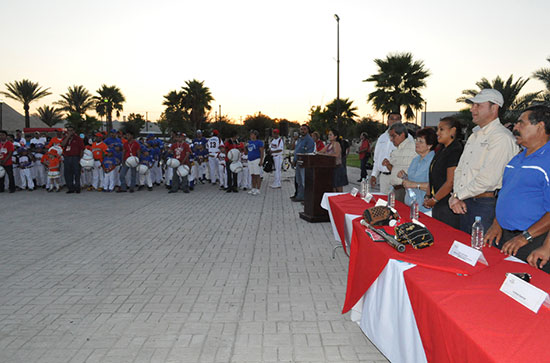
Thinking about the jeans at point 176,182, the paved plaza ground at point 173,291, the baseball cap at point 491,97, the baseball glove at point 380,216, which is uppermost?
the baseball cap at point 491,97

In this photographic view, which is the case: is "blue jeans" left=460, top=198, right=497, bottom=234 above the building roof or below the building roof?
below

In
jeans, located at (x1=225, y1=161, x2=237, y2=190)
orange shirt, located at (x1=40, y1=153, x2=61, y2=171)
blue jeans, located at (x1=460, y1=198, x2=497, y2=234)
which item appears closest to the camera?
blue jeans, located at (x1=460, y1=198, x2=497, y2=234)

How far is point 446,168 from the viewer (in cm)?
419

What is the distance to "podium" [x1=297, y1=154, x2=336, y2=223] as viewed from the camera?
8.24 metres

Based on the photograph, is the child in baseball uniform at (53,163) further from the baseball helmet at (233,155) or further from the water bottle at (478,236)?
the water bottle at (478,236)

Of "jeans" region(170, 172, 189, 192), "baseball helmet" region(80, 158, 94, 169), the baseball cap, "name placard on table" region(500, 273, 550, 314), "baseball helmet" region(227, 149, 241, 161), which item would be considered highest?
the baseball cap

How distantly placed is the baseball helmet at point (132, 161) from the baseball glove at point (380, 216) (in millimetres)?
10332

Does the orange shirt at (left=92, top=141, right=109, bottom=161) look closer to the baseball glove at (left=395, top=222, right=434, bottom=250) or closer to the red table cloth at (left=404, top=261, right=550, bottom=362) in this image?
the baseball glove at (left=395, top=222, right=434, bottom=250)

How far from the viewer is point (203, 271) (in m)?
5.14

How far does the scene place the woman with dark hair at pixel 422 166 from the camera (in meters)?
4.79

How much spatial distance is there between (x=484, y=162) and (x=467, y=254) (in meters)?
1.29

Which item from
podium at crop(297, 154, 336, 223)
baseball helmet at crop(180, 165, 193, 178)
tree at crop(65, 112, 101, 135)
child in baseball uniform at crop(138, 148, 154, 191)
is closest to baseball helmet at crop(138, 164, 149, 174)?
child in baseball uniform at crop(138, 148, 154, 191)

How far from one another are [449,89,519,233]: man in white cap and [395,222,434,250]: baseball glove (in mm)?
929

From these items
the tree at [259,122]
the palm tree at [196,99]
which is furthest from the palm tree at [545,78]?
the tree at [259,122]
